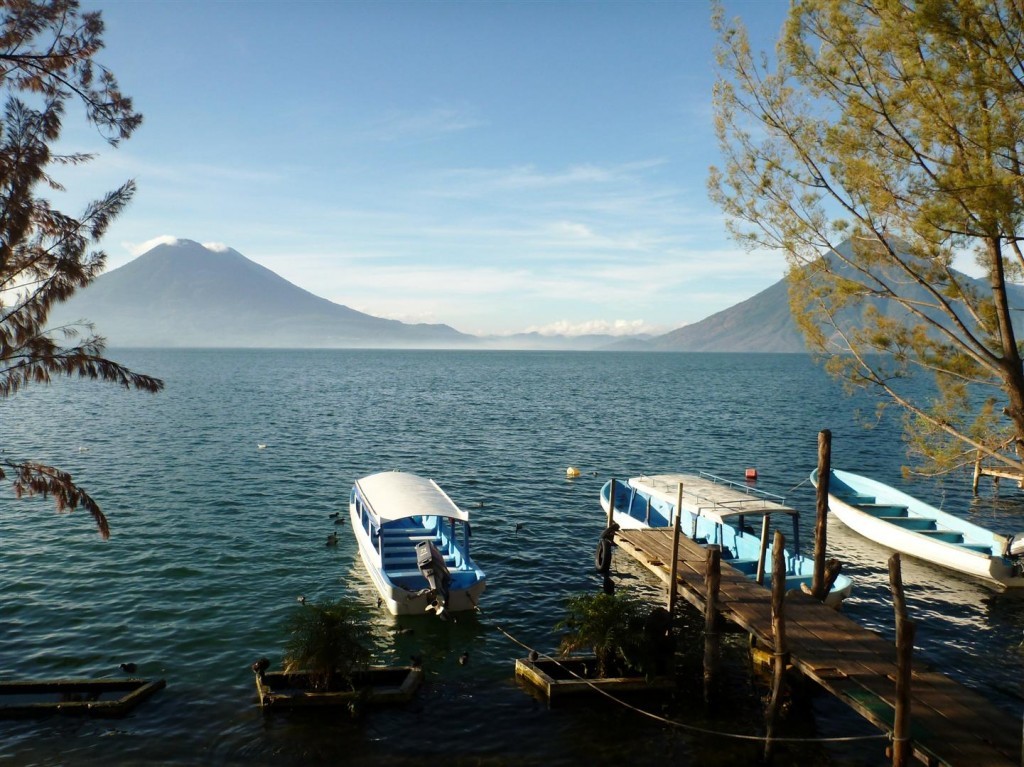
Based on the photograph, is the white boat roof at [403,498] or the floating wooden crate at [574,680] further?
the white boat roof at [403,498]

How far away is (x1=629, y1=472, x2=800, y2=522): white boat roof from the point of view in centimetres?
2514

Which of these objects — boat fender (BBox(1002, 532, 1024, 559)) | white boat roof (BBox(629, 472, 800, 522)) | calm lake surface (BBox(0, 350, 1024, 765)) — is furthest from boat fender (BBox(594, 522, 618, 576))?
boat fender (BBox(1002, 532, 1024, 559))

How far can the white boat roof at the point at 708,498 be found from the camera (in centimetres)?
2514

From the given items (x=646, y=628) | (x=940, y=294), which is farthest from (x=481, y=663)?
(x=940, y=294)

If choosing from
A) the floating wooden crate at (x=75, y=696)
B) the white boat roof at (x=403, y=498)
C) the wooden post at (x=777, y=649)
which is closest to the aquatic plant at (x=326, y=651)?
the floating wooden crate at (x=75, y=696)

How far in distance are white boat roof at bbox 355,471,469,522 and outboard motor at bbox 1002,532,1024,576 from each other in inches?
800

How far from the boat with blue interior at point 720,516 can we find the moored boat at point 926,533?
368cm

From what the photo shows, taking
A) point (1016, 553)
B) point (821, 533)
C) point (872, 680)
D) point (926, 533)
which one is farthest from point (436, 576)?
point (926, 533)

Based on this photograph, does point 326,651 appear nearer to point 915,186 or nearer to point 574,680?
point 574,680

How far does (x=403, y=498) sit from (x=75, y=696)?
37.5 feet

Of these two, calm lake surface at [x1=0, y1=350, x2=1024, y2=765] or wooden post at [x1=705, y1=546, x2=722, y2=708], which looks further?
wooden post at [x1=705, y1=546, x2=722, y2=708]

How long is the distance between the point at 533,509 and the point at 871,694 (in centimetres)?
2292

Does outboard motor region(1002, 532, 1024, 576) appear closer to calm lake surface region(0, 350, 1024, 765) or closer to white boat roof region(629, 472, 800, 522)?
calm lake surface region(0, 350, 1024, 765)

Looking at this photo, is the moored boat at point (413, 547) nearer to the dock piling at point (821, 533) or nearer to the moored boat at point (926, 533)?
the dock piling at point (821, 533)
